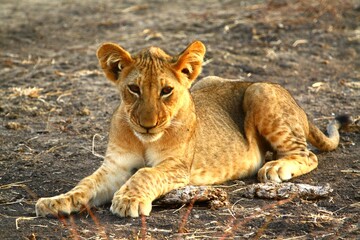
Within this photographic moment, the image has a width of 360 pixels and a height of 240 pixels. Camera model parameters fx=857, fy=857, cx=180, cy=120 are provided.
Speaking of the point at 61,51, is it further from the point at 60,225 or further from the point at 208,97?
the point at 60,225

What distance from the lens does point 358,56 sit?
10.3 meters

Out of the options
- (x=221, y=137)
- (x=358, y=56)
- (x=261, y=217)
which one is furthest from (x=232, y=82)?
(x=358, y=56)

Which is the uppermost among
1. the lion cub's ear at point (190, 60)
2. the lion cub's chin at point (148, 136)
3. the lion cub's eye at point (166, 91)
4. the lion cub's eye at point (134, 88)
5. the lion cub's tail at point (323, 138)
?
the lion cub's ear at point (190, 60)

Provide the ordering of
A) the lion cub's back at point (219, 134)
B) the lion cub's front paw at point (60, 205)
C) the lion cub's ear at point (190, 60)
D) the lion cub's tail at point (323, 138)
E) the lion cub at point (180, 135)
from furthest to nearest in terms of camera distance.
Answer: the lion cub's tail at point (323, 138) < the lion cub's back at point (219, 134) < the lion cub's ear at point (190, 60) < the lion cub at point (180, 135) < the lion cub's front paw at point (60, 205)

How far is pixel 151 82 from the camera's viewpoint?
5312mm

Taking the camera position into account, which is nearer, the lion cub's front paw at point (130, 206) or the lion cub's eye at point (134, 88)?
the lion cub's front paw at point (130, 206)

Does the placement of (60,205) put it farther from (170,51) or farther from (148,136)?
(170,51)

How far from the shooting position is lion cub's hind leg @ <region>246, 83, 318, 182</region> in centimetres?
648

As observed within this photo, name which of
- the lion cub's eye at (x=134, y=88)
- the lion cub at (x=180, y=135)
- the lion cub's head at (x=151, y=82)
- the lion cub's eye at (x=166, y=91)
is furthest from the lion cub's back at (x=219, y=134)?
the lion cub's eye at (x=134, y=88)

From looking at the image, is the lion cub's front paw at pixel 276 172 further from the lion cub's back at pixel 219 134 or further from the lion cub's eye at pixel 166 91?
the lion cub's eye at pixel 166 91

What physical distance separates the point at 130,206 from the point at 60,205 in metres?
0.45

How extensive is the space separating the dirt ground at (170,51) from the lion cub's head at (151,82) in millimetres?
563

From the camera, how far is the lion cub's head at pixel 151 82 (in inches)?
208

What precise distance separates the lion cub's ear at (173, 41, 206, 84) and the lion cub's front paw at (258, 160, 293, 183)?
3.02ft
